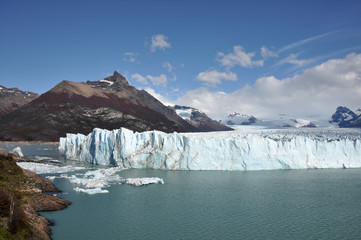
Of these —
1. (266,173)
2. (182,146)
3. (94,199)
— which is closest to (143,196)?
(94,199)

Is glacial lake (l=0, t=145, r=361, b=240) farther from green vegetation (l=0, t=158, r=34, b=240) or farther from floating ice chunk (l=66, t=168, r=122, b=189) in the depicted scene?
green vegetation (l=0, t=158, r=34, b=240)

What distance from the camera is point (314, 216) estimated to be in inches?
633

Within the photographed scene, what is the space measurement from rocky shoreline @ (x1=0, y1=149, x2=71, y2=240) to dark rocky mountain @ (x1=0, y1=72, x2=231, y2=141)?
8437cm

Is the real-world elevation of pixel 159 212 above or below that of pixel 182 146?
below

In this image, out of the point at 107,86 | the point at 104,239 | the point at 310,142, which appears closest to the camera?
the point at 104,239

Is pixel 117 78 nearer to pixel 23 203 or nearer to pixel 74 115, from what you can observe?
pixel 74 115

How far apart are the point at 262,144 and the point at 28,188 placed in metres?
23.3

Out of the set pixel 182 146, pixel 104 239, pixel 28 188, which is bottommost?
pixel 104 239

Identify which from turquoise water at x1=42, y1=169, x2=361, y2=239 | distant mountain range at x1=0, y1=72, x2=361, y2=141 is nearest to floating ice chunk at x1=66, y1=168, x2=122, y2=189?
turquoise water at x1=42, y1=169, x2=361, y2=239

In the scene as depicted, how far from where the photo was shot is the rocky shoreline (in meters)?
10.8

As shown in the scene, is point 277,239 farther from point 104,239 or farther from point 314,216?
point 104,239

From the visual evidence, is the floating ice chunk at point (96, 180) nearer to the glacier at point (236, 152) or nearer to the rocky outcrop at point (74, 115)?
the glacier at point (236, 152)

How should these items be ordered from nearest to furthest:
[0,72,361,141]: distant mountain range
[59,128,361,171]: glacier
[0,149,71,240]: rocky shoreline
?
[0,149,71,240]: rocky shoreline < [59,128,361,171]: glacier < [0,72,361,141]: distant mountain range

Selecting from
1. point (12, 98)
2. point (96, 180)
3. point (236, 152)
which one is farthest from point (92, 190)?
point (12, 98)
